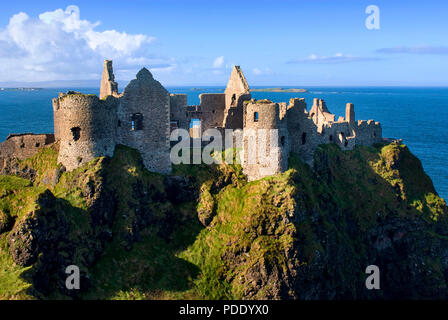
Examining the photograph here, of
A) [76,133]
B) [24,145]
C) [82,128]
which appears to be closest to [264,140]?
[82,128]

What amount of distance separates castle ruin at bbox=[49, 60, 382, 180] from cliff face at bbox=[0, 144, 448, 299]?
167 centimetres

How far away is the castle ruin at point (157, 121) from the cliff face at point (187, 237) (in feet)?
5.49

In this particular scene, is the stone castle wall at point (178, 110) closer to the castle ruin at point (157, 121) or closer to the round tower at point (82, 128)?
the castle ruin at point (157, 121)

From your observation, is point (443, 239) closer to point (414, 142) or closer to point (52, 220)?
point (52, 220)

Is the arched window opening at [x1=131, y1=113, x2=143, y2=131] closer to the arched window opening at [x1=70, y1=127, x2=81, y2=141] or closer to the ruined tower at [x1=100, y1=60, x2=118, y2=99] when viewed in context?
the ruined tower at [x1=100, y1=60, x2=118, y2=99]

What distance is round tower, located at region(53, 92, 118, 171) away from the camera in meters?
44.9

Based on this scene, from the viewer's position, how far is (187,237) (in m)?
48.7

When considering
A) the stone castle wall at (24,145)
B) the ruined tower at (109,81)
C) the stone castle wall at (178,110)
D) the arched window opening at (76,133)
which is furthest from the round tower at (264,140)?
the stone castle wall at (24,145)

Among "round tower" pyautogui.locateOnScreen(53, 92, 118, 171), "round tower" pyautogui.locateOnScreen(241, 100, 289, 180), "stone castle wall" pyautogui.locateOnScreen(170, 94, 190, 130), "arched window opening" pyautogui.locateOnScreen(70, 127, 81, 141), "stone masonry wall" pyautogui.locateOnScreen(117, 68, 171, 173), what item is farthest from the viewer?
"stone castle wall" pyautogui.locateOnScreen(170, 94, 190, 130)

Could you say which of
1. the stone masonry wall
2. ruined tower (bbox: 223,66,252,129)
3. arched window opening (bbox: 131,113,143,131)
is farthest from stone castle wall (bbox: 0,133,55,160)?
ruined tower (bbox: 223,66,252,129)

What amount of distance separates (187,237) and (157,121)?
1355cm

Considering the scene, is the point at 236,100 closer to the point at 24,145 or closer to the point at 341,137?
the point at 341,137

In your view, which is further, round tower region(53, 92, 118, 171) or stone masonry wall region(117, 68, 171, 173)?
stone masonry wall region(117, 68, 171, 173)
